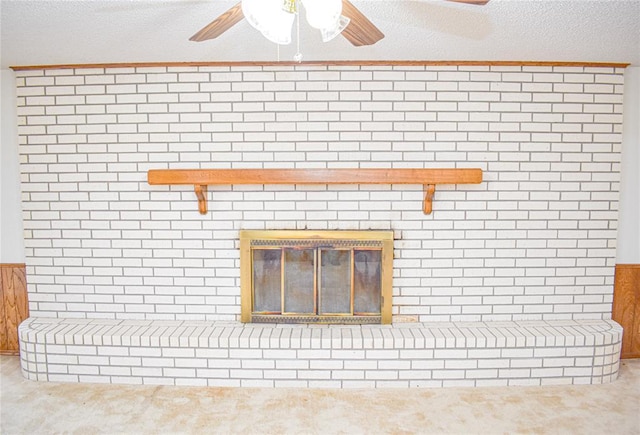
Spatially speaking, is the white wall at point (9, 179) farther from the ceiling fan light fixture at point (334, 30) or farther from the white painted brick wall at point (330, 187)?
the ceiling fan light fixture at point (334, 30)

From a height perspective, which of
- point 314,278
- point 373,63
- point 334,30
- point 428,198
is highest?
point 373,63

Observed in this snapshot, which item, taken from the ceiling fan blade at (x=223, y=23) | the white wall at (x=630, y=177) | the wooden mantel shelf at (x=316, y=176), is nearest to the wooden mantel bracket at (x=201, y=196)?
the wooden mantel shelf at (x=316, y=176)

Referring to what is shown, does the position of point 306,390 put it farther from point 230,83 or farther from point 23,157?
point 23,157

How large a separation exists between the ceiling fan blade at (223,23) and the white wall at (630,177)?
2781mm

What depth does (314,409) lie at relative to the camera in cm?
246

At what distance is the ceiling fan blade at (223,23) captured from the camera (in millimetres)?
1466

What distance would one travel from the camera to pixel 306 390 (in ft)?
8.72

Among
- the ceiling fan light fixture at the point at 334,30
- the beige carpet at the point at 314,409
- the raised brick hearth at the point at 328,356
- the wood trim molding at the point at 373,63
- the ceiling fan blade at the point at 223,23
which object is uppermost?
the wood trim molding at the point at 373,63

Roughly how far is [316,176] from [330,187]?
0.20 m

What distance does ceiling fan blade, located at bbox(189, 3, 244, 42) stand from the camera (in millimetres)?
1466

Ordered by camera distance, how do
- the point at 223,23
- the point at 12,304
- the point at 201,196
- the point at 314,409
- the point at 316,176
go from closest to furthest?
the point at 223,23 < the point at 314,409 < the point at 316,176 < the point at 201,196 < the point at 12,304

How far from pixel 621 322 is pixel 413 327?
159cm

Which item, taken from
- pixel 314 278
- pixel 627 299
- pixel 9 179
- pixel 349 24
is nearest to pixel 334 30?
pixel 349 24

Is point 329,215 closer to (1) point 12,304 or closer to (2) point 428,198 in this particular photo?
(2) point 428,198
